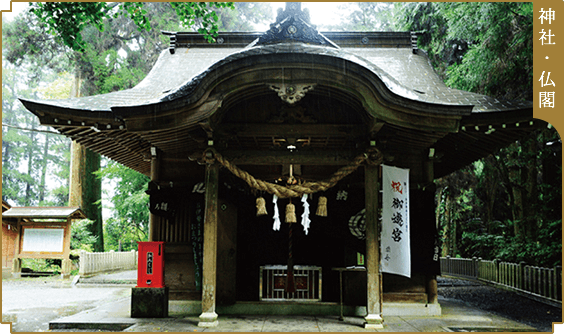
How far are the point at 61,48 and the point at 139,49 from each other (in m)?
3.98

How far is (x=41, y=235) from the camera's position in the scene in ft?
57.1

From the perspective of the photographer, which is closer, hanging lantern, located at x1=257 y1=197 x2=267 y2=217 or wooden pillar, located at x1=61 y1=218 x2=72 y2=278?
hanging lantern, located at x1=257 y1=197 x2=267 y2=217

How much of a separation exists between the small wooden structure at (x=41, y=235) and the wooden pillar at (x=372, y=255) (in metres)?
13.7

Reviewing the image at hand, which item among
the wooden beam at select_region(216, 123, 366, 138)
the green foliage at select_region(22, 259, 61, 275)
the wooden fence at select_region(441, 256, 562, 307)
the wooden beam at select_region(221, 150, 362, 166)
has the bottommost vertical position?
the green foliage at select_region(22, 259, 61, 275)

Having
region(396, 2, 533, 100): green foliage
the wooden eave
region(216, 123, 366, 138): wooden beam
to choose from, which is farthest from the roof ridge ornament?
the wooden eave

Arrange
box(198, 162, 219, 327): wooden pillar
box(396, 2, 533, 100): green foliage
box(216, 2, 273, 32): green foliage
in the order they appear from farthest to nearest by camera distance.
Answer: box(216, 2, 273, 32): green foliage < box(396, 2, 533, 100): green foliage < box(198, 162, 219, 327): wooden pillar

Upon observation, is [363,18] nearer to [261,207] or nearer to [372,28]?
[372,28]

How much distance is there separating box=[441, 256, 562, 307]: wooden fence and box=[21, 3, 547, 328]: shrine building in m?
4.01

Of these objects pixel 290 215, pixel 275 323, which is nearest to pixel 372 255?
pixel 290 215

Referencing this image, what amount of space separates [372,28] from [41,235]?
23.6 meters

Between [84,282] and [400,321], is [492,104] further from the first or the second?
[84,282]

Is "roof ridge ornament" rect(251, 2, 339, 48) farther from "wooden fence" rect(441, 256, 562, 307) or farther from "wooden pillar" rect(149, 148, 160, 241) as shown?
"wooden fence" rect(441, 256, 562, 307)

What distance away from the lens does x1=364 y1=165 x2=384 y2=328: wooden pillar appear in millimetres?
6910

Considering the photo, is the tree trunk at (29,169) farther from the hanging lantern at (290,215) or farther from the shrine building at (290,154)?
the hanging lantern at (290,215)
